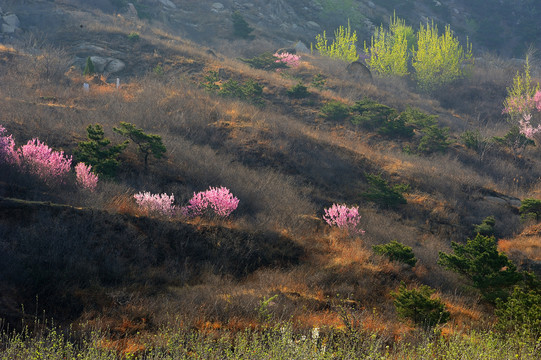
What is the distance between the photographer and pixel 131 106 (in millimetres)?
15797

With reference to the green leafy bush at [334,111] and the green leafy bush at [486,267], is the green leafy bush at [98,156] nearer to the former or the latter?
the green leafy bush at [486,267]

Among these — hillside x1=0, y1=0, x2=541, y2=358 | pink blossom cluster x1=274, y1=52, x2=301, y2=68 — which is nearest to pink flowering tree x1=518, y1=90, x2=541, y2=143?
hillside x1=0, y1=0, x2=541, y2=358

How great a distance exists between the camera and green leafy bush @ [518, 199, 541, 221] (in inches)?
507

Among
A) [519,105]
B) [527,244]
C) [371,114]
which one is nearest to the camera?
[527,244]

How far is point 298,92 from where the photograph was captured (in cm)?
2256

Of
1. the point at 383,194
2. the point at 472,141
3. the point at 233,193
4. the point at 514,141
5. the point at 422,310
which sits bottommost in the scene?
the point at 233,193

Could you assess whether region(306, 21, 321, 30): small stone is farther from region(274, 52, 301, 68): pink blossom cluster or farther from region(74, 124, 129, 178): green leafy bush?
region(74, 124, 129, 178): green leafy bush

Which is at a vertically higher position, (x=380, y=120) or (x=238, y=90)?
(x=380, y=120)

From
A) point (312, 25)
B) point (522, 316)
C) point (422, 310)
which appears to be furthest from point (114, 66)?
point (312, 25)

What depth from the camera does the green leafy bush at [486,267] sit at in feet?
24.1

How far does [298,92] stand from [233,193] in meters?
12.8

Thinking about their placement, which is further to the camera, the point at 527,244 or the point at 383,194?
the point at 383,194

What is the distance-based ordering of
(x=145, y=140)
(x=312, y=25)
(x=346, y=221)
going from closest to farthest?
(x=346, y=221) < (x=145, y=140) < (x=312, y=25)

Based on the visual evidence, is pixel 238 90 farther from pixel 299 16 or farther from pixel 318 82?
pixel 299 16
